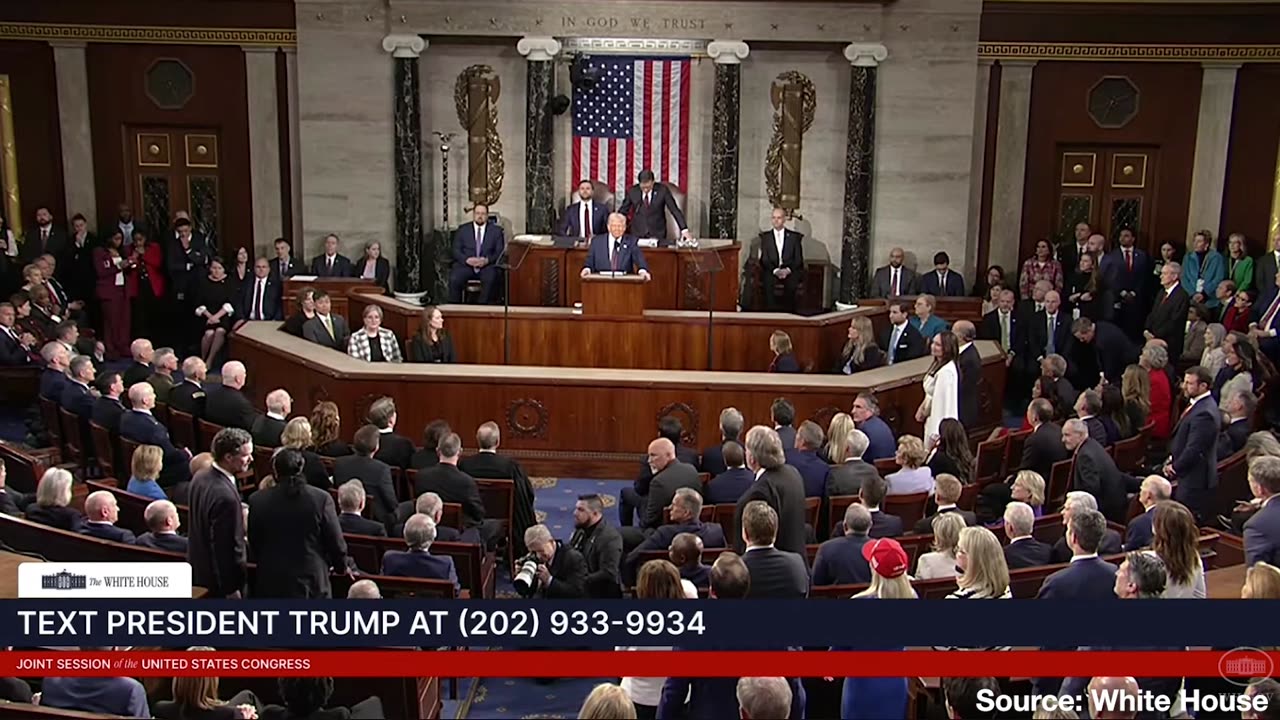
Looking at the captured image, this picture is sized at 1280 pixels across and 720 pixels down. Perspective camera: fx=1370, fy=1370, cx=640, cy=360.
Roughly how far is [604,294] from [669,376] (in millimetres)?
1617

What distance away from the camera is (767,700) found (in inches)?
197

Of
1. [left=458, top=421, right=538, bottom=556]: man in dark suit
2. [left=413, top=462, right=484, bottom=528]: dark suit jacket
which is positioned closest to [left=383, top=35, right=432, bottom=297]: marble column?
[left=458, top=421, right=538, bottom=556]: man in dark suit

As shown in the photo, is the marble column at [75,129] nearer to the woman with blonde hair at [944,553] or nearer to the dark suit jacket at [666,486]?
the dark suit jacket at [666,486]

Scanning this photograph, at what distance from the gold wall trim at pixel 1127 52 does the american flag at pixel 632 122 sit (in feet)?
12.3

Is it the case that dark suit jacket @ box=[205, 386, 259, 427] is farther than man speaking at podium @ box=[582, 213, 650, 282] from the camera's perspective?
No

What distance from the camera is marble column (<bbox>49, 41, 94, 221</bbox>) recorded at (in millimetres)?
17109

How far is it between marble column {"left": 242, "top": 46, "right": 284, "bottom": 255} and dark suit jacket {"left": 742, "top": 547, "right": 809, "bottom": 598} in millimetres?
12241

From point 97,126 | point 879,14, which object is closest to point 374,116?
point 97,126

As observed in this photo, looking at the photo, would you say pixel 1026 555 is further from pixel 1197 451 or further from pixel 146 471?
pixel 146 471

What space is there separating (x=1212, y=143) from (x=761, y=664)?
13.1 metres

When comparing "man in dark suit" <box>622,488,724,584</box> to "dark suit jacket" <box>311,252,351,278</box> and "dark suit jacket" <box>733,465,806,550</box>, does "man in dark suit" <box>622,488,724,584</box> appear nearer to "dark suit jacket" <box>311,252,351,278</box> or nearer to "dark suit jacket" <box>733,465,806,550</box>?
"dark suit jacket" <box>733,465,806,550</box>

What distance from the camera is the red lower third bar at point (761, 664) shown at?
5.59 metres

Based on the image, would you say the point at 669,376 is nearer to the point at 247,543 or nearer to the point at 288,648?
the point at 247,543

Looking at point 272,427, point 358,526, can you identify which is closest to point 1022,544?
point 358,526
